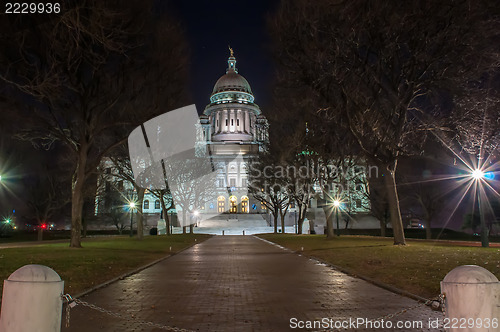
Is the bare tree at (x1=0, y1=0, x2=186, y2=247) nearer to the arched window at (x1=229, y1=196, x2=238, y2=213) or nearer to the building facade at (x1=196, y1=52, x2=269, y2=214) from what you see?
the arched window at (x1=229, y1=196, x2=238, y2=213)

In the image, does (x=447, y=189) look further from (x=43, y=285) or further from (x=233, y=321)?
(x=43, y=285)

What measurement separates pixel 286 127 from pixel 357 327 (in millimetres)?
28667

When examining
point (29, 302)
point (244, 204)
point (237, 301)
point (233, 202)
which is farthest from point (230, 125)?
point (29, 302)

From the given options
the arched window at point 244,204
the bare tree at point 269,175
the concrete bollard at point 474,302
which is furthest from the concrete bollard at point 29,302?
the arched window at point 244,204

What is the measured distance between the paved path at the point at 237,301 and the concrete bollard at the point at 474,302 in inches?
76.4

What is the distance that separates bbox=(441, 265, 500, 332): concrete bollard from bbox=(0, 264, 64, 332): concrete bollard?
15.7 feet

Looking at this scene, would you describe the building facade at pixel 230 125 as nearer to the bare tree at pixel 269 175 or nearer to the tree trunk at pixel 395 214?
the bare tree at pixel 269 175

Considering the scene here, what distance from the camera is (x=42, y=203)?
46.6m

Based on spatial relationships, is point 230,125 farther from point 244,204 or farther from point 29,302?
point 29,302

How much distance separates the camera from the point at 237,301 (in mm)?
8977

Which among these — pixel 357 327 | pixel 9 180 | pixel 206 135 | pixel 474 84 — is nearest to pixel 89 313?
pixel 357 327

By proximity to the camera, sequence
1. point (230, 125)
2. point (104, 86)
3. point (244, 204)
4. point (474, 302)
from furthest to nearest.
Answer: point (230, 125) → point (244, 204) → point (104, 86) → point (474, 302)

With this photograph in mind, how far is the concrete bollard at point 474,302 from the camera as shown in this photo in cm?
478

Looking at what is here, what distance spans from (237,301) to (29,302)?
4.78 m
